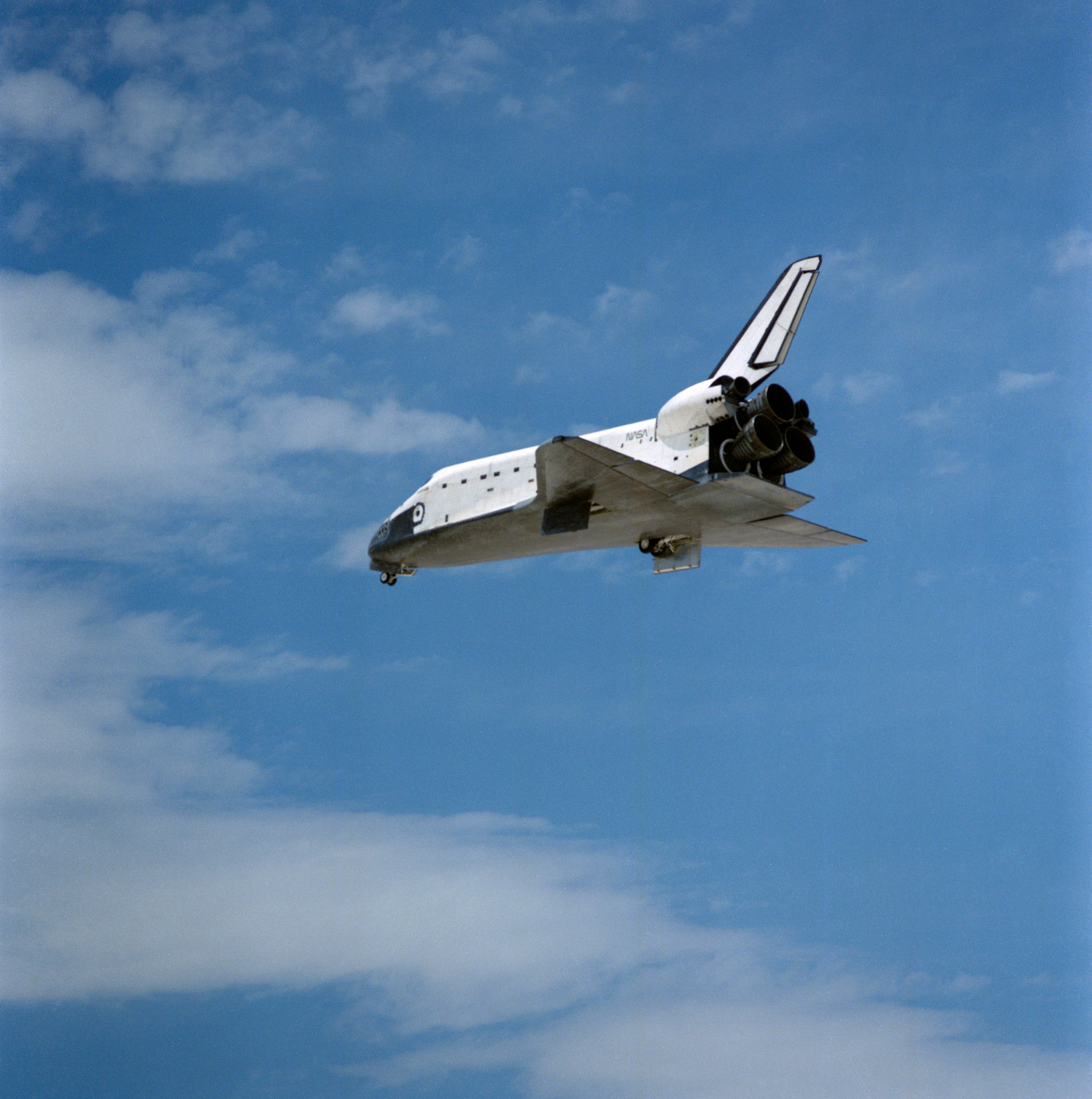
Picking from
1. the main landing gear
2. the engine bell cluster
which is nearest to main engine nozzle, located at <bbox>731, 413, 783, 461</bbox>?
the engine bell cluster

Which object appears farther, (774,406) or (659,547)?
(659,547)

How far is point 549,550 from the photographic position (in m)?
37.2

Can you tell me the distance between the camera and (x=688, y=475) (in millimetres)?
31766

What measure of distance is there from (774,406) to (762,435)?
0.70 meters

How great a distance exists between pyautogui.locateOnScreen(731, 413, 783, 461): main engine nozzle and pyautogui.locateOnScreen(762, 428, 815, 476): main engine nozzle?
239 millimetres

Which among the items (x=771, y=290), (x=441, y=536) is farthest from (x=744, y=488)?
(x=441, y=536)

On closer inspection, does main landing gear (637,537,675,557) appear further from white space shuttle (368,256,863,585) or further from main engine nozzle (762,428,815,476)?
main engine nozzle (762,428,815,476)

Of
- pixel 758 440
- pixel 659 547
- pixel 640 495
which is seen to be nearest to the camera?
pixel 758 440

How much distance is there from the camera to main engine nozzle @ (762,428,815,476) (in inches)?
1244

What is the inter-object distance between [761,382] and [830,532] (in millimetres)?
5656

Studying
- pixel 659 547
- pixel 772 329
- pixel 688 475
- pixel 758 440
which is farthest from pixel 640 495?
pixel 772 329

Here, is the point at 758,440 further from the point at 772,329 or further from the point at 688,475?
the point at 772,329

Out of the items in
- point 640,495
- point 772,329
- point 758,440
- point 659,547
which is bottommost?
point 659,547

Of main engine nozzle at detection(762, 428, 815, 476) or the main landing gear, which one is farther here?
the main landing gear
